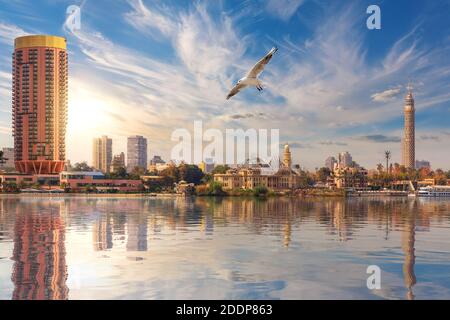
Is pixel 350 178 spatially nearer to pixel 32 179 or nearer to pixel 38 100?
pixel 32 179

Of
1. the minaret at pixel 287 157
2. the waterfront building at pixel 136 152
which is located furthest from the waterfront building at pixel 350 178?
the waterfront building at pixel 136 152

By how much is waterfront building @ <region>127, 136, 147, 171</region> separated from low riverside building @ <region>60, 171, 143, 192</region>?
69815 mm

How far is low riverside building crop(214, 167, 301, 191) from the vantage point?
348ft

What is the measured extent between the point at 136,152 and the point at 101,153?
36.3 ft

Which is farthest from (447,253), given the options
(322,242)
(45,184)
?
(45,184)

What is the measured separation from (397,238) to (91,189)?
271 ft

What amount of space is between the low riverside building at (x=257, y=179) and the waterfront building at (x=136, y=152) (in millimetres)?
69191

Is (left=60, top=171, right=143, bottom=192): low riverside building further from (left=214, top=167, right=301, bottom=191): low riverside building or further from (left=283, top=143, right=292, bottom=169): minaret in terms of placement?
(left=283, top=143, right=292, bottom=169): minaret

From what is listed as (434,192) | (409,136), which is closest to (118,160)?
(434,192)

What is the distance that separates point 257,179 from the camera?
4225 inches

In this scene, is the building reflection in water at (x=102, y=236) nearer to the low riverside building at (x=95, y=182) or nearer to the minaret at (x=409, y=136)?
the low riverside building at (x=95, y=182)

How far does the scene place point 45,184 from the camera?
334 feet

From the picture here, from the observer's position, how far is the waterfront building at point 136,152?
6899 inches

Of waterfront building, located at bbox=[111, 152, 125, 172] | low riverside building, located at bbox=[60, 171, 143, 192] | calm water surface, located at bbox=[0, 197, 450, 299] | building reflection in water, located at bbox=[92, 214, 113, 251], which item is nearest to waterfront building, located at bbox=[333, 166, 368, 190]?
low riverside building, located at bbox=[60, 171, 143, 192]
